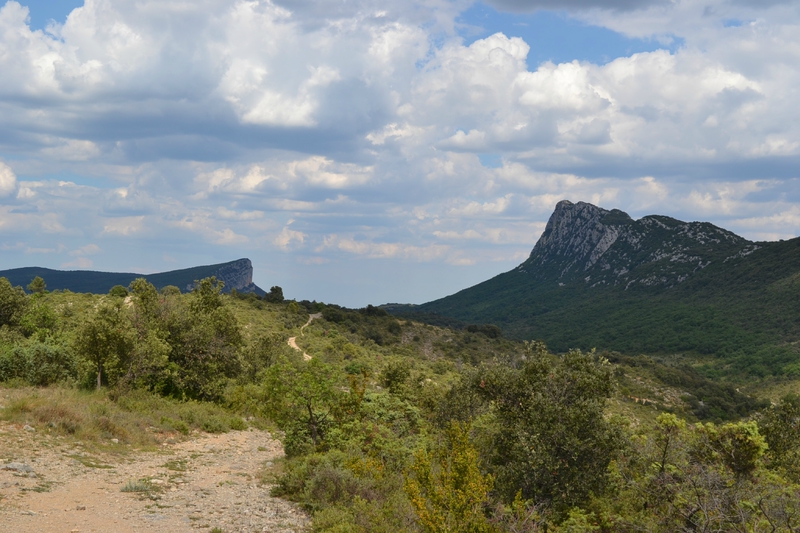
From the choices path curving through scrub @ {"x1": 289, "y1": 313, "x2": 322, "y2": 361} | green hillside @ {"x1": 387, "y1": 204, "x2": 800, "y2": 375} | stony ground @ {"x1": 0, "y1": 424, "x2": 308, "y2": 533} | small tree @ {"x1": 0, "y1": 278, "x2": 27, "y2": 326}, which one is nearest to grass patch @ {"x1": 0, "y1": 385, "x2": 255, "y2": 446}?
stony ground @ {"x1": 0, "y1": 424, "x2": 308, "y2": 533}

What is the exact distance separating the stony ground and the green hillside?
3618 inches

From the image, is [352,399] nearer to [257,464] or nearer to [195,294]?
[257,464]

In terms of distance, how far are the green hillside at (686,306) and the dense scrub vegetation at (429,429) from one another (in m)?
85.5

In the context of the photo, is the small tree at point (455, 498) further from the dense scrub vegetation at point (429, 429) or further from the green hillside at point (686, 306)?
the green hillside at point (686, 306)

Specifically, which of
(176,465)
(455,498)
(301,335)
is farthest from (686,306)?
(455,498)

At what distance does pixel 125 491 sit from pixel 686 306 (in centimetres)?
14446

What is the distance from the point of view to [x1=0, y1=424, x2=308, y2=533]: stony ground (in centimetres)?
1099

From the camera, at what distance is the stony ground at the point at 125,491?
36.1 feet

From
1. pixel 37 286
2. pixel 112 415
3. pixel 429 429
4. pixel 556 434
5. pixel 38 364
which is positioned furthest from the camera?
pixel 37 286

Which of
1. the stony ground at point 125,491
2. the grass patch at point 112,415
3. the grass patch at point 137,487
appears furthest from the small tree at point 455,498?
the grass patch at point 112,415

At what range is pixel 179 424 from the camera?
21.3 metres

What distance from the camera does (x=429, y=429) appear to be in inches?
903

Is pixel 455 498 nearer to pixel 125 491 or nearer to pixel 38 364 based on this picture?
pixel 125 491

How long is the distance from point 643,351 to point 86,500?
398ft
